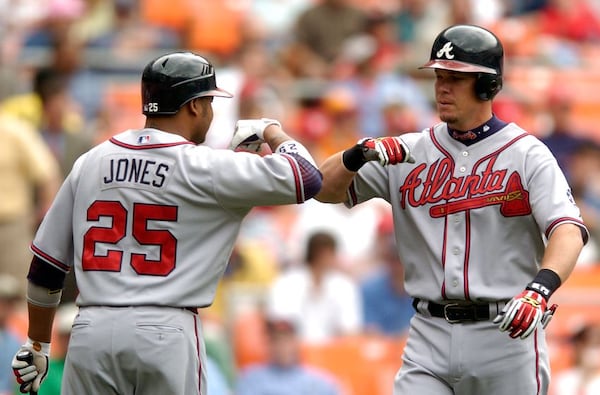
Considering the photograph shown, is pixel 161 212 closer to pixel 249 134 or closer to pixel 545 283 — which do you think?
pixel 249 134

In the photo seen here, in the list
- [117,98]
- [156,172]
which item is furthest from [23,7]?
[156,172]

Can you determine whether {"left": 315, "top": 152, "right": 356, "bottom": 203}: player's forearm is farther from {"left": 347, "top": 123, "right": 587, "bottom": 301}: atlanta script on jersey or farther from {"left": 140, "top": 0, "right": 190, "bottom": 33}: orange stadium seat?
{"left": 140, "top": 0, "right": 190, "bottom": 33}: orange stadium seat

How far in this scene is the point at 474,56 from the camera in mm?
6059

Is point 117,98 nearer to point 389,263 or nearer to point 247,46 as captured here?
point 247,46

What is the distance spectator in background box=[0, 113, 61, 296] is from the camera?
423 inches

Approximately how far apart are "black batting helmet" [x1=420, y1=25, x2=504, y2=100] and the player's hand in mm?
349

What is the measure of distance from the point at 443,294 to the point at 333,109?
7292 millimetres

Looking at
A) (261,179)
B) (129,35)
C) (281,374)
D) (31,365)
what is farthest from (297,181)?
(129,35)

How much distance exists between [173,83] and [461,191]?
1.27 meters

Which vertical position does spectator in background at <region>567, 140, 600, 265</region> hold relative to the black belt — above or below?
below

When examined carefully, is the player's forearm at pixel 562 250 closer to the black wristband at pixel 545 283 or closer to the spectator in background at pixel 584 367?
the black wristband at pixel 545 283

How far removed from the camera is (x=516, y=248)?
5.98 m

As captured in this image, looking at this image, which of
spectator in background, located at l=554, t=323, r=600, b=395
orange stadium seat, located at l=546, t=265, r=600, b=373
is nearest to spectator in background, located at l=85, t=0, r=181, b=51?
orange stadium seat, located at l=546, t=265, r=600, b=373

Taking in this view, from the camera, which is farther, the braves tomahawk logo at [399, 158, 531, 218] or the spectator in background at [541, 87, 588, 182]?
the spectator in background at [541, 87, 588, 182]
